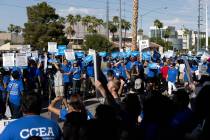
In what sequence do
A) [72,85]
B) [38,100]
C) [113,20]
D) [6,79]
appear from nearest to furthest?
[38,100]
[6,79]
[72,85]
[113,20]

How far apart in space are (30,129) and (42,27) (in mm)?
67644

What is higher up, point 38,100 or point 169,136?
point 38,100

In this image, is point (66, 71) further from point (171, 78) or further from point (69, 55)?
point (171, 78)

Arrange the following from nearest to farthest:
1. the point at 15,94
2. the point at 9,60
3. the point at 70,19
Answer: the point at 15,94
the point at 9,60
the point at 70,19

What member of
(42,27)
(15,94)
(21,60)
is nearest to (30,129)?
(15,94)

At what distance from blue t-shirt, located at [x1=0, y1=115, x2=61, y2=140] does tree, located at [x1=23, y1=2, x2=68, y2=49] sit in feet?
217

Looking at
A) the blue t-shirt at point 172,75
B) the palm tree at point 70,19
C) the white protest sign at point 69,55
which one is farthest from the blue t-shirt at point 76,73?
the palm tree at point 70,19

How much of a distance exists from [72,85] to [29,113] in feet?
Answer: 49.5

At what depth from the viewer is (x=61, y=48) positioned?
83.8ft

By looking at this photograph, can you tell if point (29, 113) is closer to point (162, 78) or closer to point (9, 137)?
point (9, 137)

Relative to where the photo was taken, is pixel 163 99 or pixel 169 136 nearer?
pixel 169 136

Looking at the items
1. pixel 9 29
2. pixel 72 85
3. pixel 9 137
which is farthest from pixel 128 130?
pixel 9 29

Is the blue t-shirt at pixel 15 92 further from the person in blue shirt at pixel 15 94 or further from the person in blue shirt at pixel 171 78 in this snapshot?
the person in blue shirt at pixel 171 78

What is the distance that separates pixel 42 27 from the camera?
71.6 meters
